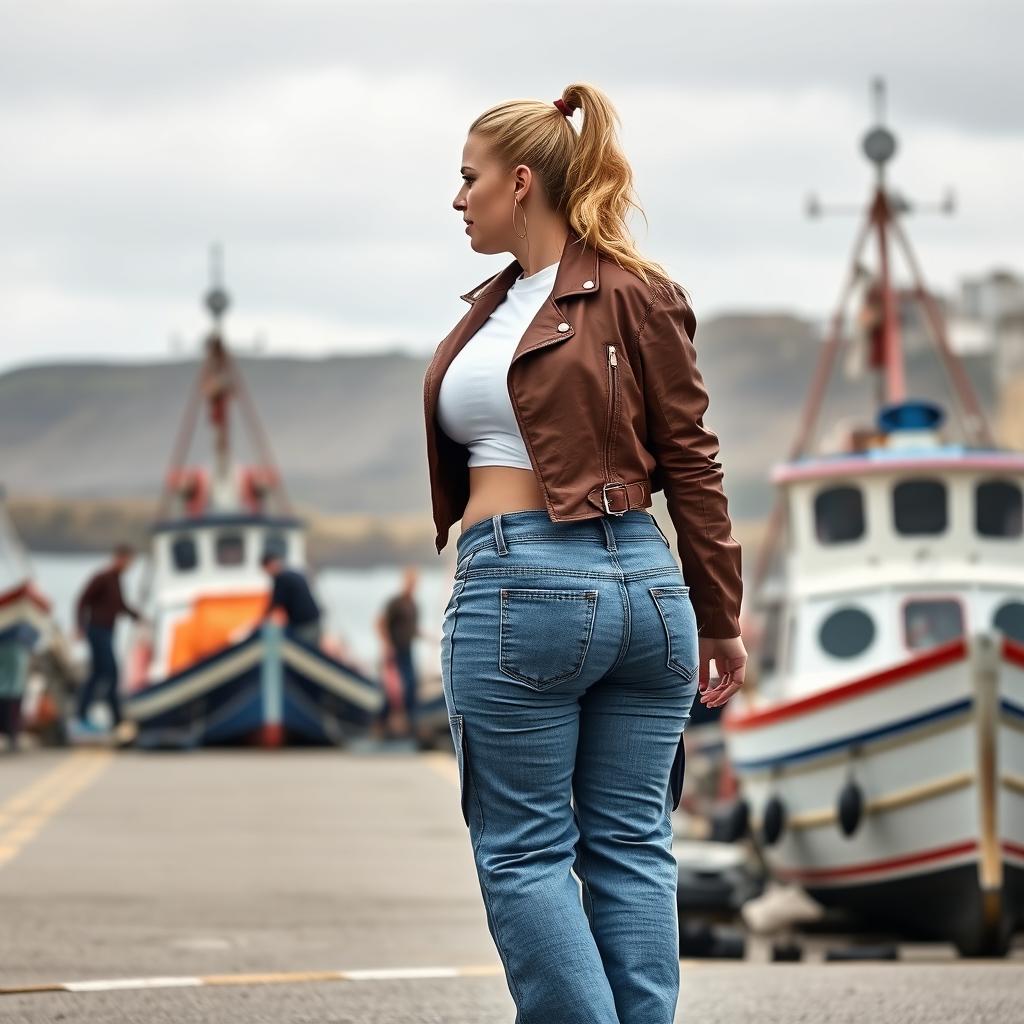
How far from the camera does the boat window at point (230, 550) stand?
29.4 meters

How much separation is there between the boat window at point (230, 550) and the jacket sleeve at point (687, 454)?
25.9 m

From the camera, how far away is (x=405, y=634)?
25.2m

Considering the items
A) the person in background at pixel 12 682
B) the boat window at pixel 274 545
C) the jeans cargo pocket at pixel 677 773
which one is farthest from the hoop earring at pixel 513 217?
the boat window at pixel 274 545

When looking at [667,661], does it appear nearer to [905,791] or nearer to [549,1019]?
[549,1019]

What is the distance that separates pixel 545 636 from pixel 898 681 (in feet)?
32.1

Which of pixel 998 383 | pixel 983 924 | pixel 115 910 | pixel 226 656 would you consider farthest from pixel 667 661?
pixel 998 383

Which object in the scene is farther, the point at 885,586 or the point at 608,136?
the point at 885,586

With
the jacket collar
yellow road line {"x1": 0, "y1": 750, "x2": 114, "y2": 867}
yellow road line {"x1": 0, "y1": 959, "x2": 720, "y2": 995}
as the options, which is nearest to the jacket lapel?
the jacket collar

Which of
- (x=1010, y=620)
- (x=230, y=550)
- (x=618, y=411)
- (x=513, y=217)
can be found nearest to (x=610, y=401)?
(x=618, y=411)

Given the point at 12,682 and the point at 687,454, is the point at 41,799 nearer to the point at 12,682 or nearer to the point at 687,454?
the point at 12,682

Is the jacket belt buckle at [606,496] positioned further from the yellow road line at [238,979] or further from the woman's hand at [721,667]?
the yellow road line at [238,979]

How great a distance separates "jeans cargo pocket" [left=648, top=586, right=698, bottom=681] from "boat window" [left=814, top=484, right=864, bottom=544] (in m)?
12.7

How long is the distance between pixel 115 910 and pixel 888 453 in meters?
8.59

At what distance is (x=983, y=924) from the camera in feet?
41.3
